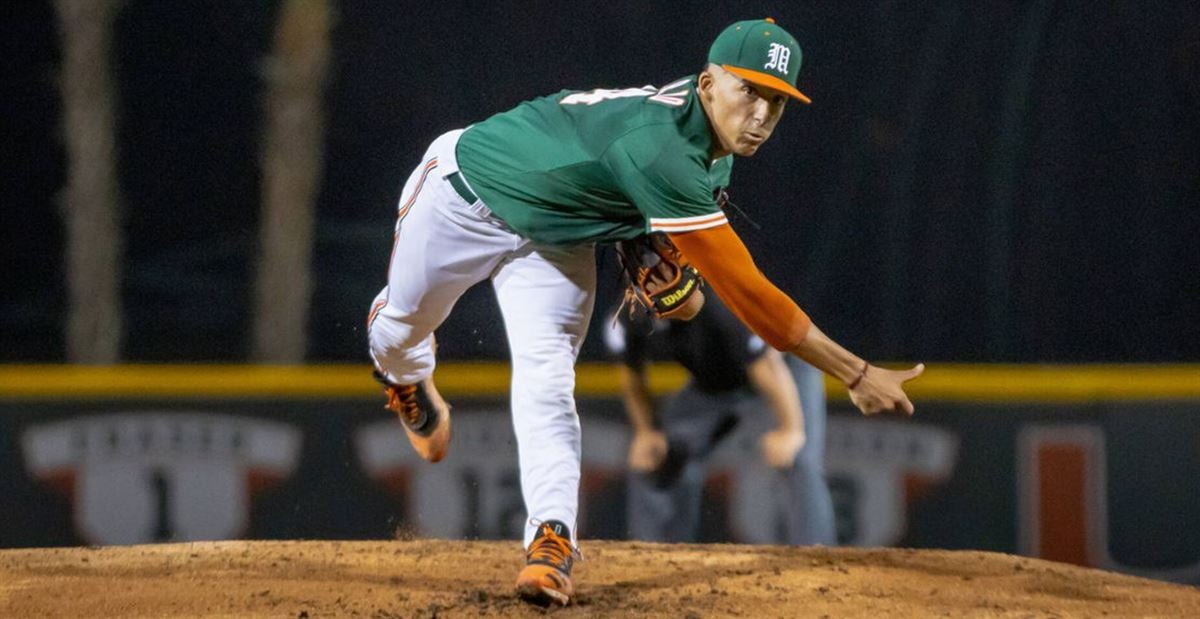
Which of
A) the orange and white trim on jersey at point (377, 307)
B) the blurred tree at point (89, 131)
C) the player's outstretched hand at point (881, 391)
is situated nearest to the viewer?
the player's outstretched hand at point (881, 391)

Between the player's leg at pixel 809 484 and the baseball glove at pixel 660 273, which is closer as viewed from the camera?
the baseball glove at pixel 660 273

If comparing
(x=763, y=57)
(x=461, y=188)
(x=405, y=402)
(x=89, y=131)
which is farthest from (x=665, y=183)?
(x=89, y=131)

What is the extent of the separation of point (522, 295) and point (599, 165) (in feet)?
1.67

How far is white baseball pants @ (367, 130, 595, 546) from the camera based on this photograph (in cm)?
489

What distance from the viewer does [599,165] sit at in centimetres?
471

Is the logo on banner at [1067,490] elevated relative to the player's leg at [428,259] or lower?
lower

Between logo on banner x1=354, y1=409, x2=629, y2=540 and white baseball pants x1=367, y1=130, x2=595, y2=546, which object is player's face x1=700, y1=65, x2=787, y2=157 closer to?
white baseball pants x1=367, y1=130, x2=595, y2=546

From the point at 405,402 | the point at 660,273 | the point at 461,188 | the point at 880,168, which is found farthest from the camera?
the point at 880,168

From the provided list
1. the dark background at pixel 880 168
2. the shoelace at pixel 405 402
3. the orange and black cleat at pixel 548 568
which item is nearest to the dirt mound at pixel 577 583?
the orange and black cleat at pixel 548 568

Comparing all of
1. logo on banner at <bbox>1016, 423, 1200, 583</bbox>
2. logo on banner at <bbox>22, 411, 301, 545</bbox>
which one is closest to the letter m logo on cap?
logo on banner at <bbox>1016, 423, 1200, 583</bbox>

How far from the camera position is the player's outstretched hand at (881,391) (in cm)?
445

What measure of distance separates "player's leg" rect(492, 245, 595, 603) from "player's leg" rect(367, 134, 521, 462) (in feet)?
0.49

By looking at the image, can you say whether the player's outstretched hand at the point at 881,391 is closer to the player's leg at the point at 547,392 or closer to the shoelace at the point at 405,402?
the player's leg at the point at 547,392

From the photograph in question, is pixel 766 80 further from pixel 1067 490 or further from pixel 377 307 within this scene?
pixel 1067 490
